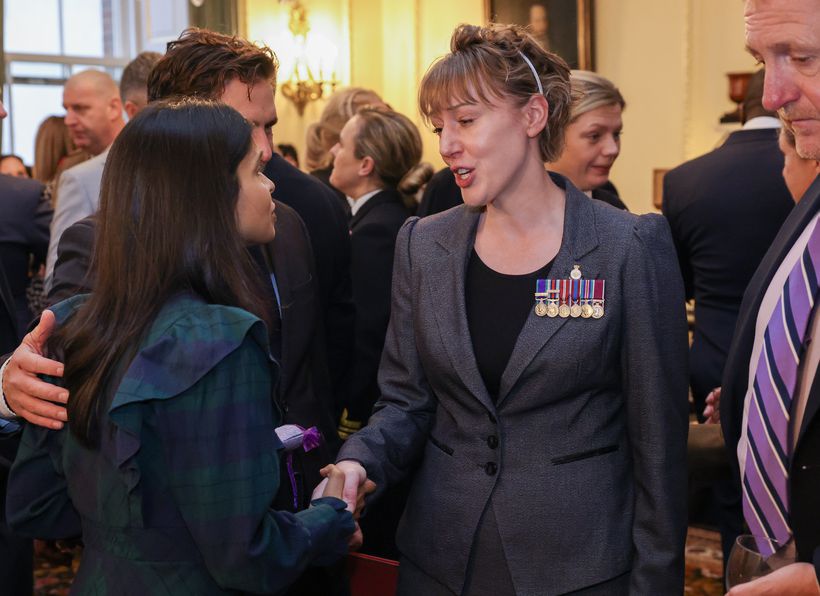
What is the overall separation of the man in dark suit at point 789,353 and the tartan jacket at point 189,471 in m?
0.79

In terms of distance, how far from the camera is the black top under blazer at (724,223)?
3.56 m

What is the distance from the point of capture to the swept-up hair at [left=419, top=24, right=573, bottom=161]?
2186 mm

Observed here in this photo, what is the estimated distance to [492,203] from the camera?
2.25 metres

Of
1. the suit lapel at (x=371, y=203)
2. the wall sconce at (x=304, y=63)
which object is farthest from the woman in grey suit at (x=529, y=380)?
the wall sconce at (x=304, y=63)

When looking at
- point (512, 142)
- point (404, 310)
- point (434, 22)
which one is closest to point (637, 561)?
point (404, 310)

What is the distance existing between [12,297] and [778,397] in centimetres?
236

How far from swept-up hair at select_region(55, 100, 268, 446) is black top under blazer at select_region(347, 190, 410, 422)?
1.66 meters

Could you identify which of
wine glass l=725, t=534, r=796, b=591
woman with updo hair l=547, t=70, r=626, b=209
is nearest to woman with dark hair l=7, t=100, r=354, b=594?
→ wine glass l=725, t=534, r=796, b=591

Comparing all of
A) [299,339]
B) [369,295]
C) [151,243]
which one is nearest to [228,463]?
[151,243]

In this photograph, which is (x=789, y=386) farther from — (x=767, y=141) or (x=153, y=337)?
(x=767, y=141)

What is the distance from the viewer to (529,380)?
206 centimetres

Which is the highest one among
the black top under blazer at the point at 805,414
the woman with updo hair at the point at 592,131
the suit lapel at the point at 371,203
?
the woman with updo hair at the point at 592,131

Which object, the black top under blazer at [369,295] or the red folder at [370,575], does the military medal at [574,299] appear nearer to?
the red folder at [370,575]

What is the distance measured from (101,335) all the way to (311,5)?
8.43 meters
